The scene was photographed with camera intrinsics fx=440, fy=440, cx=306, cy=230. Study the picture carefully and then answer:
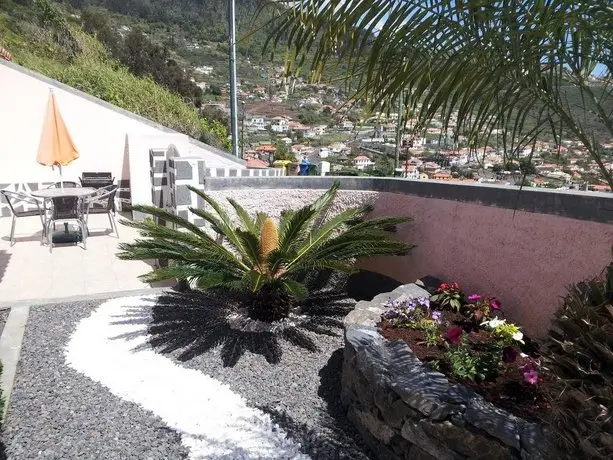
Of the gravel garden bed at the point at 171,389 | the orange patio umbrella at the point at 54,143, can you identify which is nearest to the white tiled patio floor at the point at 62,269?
the gravel garden bed at the point at 171,389

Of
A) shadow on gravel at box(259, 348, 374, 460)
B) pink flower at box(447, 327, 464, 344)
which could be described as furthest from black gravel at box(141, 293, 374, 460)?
pink flower at box(447, 327, 464, 344)

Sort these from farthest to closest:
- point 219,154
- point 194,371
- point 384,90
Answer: point 219,154 → point 194,371 → point 384,90

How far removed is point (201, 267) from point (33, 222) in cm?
726

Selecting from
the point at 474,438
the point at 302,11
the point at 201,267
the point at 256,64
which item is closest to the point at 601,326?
the point at 474,438

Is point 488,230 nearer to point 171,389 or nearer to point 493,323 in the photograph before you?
point 493,323

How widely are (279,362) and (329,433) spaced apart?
3.84 feet

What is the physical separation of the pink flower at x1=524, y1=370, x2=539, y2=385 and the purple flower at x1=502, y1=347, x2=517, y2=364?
1.23 ft

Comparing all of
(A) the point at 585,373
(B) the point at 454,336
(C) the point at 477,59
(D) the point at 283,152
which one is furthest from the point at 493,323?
(D) the point at 283,152

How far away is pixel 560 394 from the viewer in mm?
2188

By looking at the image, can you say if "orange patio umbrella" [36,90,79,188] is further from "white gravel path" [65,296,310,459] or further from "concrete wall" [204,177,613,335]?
"white gravel path" [65,296,310,459]

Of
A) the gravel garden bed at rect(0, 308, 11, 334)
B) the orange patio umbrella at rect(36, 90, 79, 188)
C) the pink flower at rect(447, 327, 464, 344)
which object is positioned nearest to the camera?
the pink flower at rect(447, 327, 464, 344)

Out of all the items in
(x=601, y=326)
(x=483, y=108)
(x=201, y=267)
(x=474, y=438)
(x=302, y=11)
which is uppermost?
(x=302, y=11)

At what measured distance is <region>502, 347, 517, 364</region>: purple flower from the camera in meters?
3.74

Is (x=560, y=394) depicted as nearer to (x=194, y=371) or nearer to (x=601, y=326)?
(x=601, y=326)
